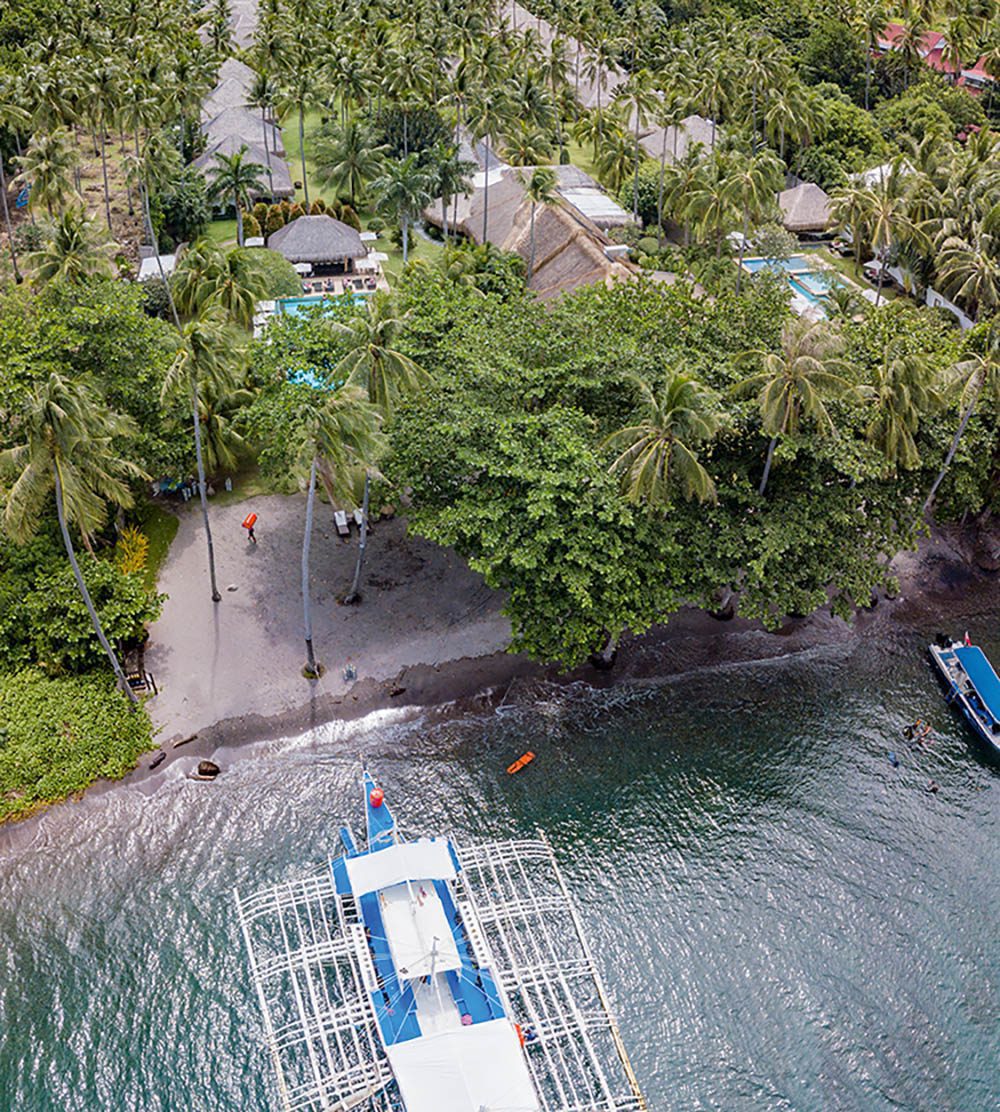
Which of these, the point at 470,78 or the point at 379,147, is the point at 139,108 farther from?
the point at 470,78

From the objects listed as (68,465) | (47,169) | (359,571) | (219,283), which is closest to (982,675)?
(359,571)

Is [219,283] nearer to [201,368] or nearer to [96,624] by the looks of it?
[201,368]

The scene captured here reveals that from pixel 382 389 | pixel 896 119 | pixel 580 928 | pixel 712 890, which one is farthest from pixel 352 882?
pixel 896 119

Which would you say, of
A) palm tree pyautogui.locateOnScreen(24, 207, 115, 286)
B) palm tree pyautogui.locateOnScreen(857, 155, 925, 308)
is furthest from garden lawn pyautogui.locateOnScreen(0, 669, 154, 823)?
palm tree pyautogui.locateOnScreen(857, 155, 925, 308)

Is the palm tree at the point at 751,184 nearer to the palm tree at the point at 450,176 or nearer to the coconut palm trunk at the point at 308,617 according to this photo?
the palm tree at the point at 450,176

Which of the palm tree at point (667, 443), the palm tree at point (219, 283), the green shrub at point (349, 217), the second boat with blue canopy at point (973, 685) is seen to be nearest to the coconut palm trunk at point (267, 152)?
the green shrub at point (349, 217)

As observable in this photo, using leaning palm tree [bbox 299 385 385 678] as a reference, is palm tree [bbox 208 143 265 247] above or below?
below

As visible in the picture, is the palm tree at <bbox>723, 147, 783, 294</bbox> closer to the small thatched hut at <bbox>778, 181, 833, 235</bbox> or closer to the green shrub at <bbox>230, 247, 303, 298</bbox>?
the small thatched hut at <bbox>778, 181, 833, 235</bbox>

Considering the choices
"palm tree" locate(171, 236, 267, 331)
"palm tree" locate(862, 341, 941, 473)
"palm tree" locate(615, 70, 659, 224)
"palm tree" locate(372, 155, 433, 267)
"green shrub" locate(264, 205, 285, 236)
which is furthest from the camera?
"palm tree" locate(615, 70, 659, 224)
